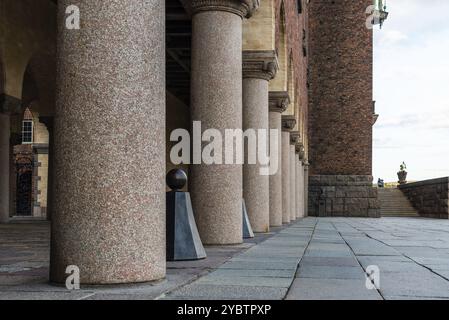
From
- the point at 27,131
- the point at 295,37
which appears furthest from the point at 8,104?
the point at 27,131

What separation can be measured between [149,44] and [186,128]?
23546mm

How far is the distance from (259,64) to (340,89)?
80.5 feet

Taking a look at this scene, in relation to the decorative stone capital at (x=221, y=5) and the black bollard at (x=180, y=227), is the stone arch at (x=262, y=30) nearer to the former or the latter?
the decorative stone capital at (x=221, y=5)

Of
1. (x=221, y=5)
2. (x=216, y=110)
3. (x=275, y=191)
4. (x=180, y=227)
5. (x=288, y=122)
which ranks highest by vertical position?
(x=221, y=5)

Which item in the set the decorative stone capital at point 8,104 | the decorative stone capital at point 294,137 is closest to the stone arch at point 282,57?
the decorative stone capital at point 294,137

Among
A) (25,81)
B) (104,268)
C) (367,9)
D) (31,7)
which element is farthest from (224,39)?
(367,9)

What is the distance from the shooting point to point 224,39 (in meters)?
8.40

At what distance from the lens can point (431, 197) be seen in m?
30.7

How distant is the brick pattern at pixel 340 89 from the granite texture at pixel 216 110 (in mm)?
27166

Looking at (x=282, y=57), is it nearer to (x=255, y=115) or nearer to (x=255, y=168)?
(x=255, y=115)

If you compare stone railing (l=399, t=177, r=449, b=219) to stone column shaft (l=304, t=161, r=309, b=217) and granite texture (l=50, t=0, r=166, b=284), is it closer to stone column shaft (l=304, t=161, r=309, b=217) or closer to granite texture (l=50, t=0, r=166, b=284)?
stone column shaft (l=304, t=161, r=309, b=217)

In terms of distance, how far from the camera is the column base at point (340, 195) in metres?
34.4
